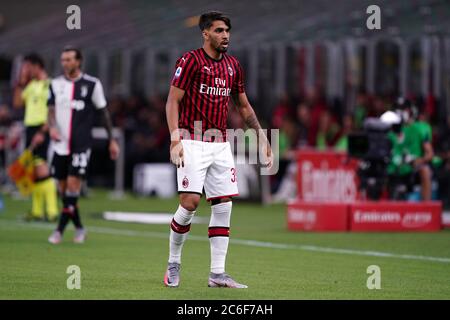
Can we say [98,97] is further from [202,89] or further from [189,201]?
[189,201]

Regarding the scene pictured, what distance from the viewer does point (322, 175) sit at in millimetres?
23406

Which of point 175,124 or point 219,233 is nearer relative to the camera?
point 175,124

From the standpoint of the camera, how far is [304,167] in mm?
23469

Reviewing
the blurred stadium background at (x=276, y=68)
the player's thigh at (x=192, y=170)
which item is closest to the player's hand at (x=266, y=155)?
the player's thigh at (x=192, y=170)

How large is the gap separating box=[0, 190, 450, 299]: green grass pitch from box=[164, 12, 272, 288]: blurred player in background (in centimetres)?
42

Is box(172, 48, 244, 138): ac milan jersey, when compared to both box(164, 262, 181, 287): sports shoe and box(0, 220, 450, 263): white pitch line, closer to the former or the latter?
box(164, 262, 181, 287): sports shoe

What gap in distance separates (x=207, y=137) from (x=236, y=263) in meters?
2.70

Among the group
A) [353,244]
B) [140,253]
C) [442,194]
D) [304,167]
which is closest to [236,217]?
[304,167]

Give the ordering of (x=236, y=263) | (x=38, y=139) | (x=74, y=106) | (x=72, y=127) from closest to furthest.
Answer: (x=236, y=263)
(x=72, y=127)
(x=74, y=106)
(x=38, y=139)

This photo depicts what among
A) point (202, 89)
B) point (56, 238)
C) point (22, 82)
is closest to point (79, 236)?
point (56, 238)

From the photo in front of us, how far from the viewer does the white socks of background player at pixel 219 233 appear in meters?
10.4

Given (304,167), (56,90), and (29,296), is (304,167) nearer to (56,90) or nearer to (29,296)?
(56,90)

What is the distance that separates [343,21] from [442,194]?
4.31 metres

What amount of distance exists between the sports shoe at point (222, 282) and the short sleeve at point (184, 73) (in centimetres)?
164
